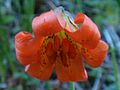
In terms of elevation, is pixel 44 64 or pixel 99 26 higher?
pixel 44 64

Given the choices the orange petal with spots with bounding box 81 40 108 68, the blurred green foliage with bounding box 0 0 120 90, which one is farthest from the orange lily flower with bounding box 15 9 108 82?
the blurred green foliage with bounding box 0 0 120 90

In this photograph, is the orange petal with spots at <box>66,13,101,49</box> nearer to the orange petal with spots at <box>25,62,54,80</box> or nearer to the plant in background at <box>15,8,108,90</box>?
the plant in background at <box>15,8,108,90</box>

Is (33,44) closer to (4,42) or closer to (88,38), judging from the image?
(88,38)

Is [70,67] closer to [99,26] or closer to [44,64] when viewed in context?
[44,64]

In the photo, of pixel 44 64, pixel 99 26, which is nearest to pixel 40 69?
pixel 44 64

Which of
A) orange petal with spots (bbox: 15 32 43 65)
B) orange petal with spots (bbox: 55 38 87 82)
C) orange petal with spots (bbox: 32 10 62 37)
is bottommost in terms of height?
orange petal with spots (bbox: 55 38 87 82)

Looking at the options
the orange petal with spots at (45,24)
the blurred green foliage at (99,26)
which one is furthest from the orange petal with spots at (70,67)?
the blurred green foliage at (99,26)

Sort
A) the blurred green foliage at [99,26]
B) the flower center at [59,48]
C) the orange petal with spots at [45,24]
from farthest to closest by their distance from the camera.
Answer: the blurred green foliage at [99,26] → the flower center at [59,48] → the orange petal with spots at [45,24]

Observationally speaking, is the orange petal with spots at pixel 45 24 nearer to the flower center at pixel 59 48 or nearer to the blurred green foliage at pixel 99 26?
the flower center at pixel 59 48

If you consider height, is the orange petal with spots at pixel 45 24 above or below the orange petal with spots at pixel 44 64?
above
